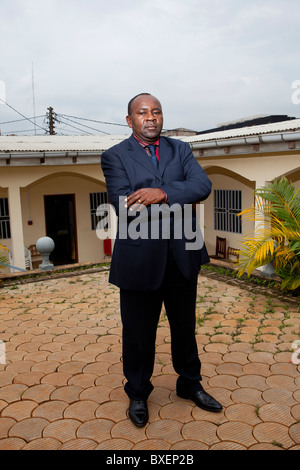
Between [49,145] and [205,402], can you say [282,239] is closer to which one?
[205,402]

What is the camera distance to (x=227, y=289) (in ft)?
19.1

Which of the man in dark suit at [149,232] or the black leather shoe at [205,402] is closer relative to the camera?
the man in dark suit at [149,232]

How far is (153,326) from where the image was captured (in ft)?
8.00

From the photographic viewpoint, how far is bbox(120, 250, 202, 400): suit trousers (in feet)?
7.75

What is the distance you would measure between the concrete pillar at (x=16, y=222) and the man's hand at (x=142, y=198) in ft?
22.0

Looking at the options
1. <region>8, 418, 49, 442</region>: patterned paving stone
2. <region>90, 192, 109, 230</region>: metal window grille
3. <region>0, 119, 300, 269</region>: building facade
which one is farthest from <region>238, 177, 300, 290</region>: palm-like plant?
<region>90, 192, 109, 230</region>: metal window grille

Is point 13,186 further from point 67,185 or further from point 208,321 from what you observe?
point 208,321

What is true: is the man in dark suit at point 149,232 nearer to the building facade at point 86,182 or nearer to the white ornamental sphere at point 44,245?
the building facade at point 86,182

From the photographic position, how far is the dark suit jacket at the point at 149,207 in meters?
2.24

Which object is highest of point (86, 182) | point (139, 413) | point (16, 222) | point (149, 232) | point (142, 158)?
point (86, 182)
